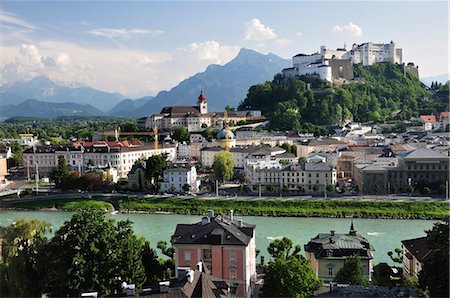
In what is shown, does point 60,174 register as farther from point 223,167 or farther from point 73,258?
point 73,258

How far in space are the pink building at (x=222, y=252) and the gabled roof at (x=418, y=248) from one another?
6.98ft

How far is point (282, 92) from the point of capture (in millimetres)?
29328

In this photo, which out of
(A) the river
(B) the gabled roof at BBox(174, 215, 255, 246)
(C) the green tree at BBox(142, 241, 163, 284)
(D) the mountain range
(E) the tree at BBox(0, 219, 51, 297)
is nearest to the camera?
(E) the tree at BBox(0, 219, 51, 297)

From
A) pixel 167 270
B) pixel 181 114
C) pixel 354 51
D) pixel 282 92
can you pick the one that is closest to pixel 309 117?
pixel 282 92

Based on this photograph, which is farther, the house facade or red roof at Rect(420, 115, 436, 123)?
red roof at Rect(420, 115, 436, 123)

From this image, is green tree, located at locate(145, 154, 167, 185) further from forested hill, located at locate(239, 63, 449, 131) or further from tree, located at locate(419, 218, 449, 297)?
tree, located at locate(419, 218, 449, 297)

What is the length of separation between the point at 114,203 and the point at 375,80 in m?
22.7

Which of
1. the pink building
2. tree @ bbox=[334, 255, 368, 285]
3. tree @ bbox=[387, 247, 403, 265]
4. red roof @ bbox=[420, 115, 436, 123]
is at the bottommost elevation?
tree @ bbox=[387, 247, 403, 265]

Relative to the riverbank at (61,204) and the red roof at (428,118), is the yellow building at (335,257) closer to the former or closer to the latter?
the riverbank at (61,204)

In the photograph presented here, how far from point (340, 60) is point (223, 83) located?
256 ft

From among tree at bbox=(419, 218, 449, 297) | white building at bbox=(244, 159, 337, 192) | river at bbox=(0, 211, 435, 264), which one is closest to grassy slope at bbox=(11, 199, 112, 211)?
river at bbox=(0, 211, 435, 264)

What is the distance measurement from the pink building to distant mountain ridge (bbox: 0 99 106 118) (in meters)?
102

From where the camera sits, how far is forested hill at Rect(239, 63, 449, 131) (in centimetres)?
2745

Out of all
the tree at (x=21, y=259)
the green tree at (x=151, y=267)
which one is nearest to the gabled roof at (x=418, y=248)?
the green tree at (x=151, y=267)
